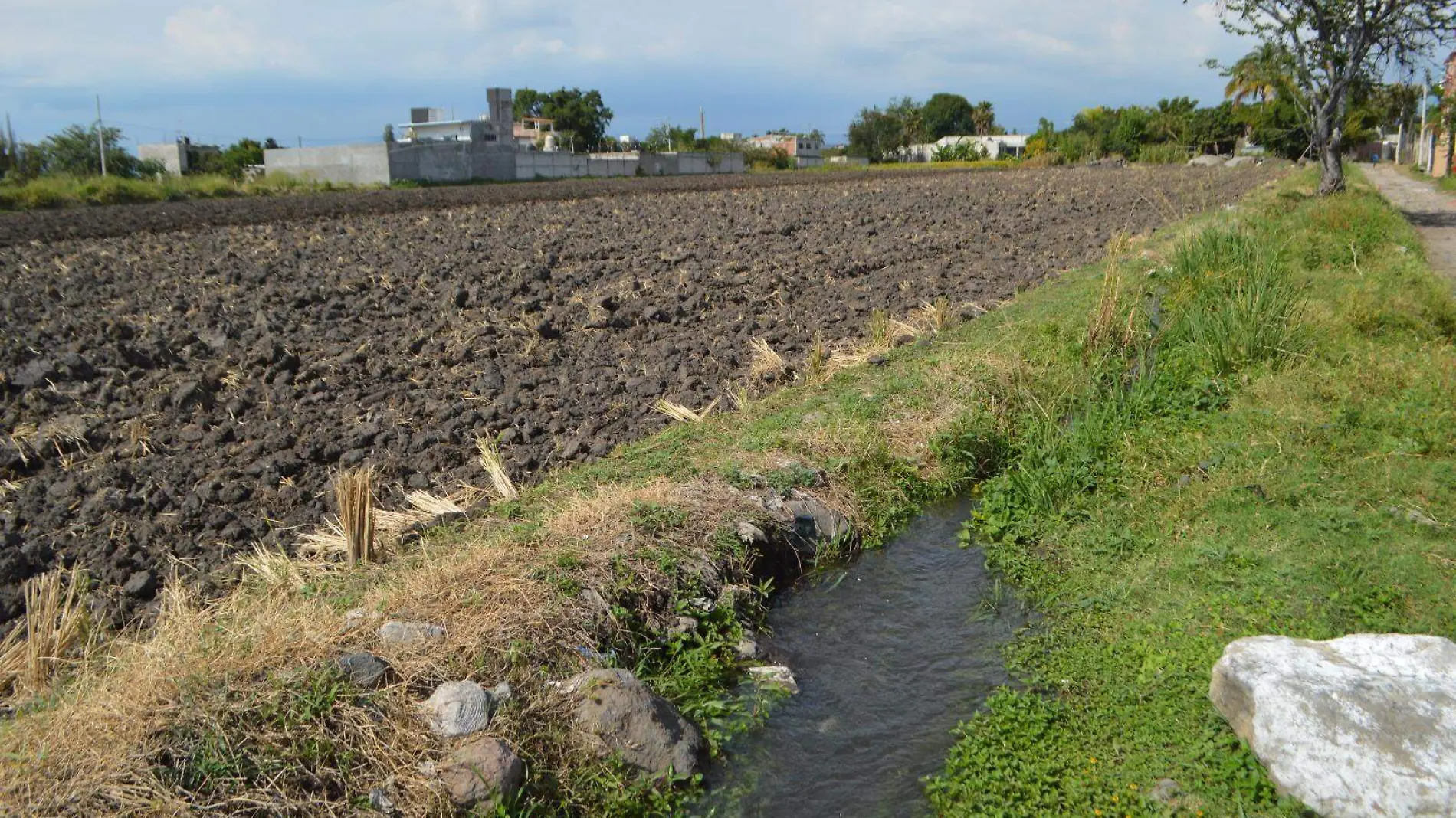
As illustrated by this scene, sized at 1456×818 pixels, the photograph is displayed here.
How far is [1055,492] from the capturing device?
662 centimetres

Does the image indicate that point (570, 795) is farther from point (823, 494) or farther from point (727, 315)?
point (727, 315)

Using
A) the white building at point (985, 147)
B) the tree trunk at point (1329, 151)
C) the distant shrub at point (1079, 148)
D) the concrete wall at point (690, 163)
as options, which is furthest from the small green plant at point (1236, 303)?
the white building at point (985, 147)

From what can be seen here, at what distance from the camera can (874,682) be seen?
16.3 ft

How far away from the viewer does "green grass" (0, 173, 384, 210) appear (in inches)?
1089

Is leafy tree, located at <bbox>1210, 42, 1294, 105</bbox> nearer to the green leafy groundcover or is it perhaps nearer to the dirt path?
the dirt path

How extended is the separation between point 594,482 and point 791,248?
11.2 metres

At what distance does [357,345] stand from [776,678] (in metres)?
6.53

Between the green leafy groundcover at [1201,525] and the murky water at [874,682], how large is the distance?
0.17 m

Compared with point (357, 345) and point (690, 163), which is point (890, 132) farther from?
point (357, 345)

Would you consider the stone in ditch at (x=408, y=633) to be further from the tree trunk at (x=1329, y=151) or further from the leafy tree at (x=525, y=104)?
the leafy tree at (x=525, y=104)

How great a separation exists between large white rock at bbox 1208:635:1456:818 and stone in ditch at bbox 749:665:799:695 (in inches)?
69.3

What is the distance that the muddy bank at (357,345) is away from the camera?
6.76 metres

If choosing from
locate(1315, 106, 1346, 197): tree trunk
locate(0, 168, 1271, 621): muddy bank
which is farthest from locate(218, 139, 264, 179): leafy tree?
locate(1315, 106, 1346, 197): tree trunk

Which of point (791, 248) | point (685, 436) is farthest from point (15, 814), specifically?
point (791, 248)
